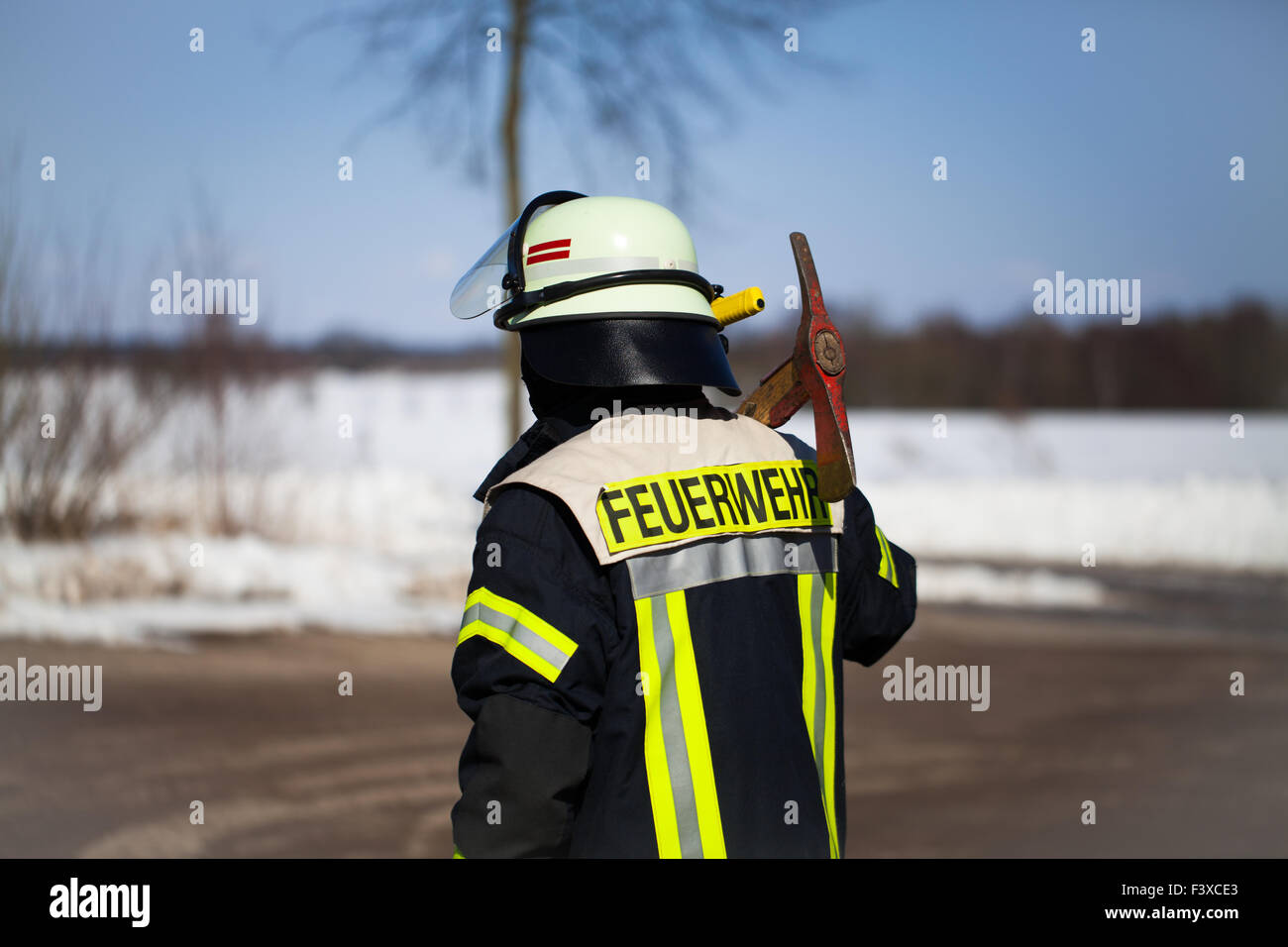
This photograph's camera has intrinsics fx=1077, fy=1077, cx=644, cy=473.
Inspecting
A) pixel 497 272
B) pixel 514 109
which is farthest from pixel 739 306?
pixel 514 109

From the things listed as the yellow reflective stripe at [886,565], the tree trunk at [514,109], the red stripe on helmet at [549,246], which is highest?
the tree trunk at [514,109]

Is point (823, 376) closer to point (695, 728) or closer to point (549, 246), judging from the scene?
point (549, 246)

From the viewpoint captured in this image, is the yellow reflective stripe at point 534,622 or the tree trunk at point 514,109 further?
the tree trunk at point 514,109

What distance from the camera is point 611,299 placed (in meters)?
2.22

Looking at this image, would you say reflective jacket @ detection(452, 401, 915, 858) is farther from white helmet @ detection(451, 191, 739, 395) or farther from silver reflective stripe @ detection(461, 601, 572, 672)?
white helmet @ detection(451, 191, 739, 395)

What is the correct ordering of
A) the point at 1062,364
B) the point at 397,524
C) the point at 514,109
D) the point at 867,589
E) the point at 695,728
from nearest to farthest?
the point at 695,728, the point at 867,589, the point at 514,109, the point at 397,524, the point at 1062,364

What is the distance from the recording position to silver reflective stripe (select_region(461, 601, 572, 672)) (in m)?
1.85

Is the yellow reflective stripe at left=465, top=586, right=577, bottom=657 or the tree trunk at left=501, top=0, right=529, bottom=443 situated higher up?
the tree trunk at left=501, top=0, right=529, bottom=443

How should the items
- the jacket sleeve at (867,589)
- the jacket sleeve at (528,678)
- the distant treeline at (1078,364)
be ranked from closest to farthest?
the jacket sleeve at (528,678), the jacket sleeve at (867,589), the distant treeline at (1078,364)

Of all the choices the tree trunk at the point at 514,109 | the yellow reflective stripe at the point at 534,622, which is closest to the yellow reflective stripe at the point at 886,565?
the yellow reflective stripe at the point at 534,622

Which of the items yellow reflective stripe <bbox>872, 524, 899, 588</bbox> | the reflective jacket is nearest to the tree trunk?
yellow reflective stripe <bbox>872, 524, 899, 588</bbox>

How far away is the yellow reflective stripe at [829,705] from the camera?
7.25ft

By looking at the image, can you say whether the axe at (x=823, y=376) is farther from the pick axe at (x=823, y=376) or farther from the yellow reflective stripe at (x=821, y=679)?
the yellow reflective stripe at (x=821, y=679)
